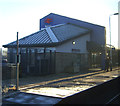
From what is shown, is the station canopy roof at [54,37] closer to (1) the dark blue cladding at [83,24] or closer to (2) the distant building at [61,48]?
(2) the distant building at [61,48]

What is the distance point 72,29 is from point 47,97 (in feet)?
68.0

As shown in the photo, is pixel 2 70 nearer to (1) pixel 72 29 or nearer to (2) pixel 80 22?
Result: (1) pixel 72 29

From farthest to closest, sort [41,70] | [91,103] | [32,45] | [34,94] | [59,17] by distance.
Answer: [59,17], [32,45], [41,70], [34,94], [91,103]

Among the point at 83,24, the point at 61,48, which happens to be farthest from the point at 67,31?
the point at 61,48

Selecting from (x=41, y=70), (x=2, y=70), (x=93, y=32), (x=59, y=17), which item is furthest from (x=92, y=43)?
(x=2, y=70)

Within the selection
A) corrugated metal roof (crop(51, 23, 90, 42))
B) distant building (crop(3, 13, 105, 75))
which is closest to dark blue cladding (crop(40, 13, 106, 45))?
distant building (crop(3, 13, 105, 75))

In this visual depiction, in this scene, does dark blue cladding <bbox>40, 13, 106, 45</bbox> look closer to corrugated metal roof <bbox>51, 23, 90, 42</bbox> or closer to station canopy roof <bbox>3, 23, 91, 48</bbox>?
station canopy roof <bbox>3, 23, 91, 48</bbox>

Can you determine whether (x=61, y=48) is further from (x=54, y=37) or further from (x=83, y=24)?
(x=83, y=24)

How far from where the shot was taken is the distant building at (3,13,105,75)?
65.5 feet

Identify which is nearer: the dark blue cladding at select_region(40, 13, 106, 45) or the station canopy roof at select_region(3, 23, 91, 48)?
the station canopy roof at select_region(3, 23, 91, 48)

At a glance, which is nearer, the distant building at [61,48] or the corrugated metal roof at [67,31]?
the distant building at [61,48]

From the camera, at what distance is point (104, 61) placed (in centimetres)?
2680

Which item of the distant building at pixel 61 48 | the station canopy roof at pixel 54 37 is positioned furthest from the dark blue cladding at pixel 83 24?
the station canopy roof at pixel 54 37

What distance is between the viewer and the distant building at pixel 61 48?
65.5 feet
